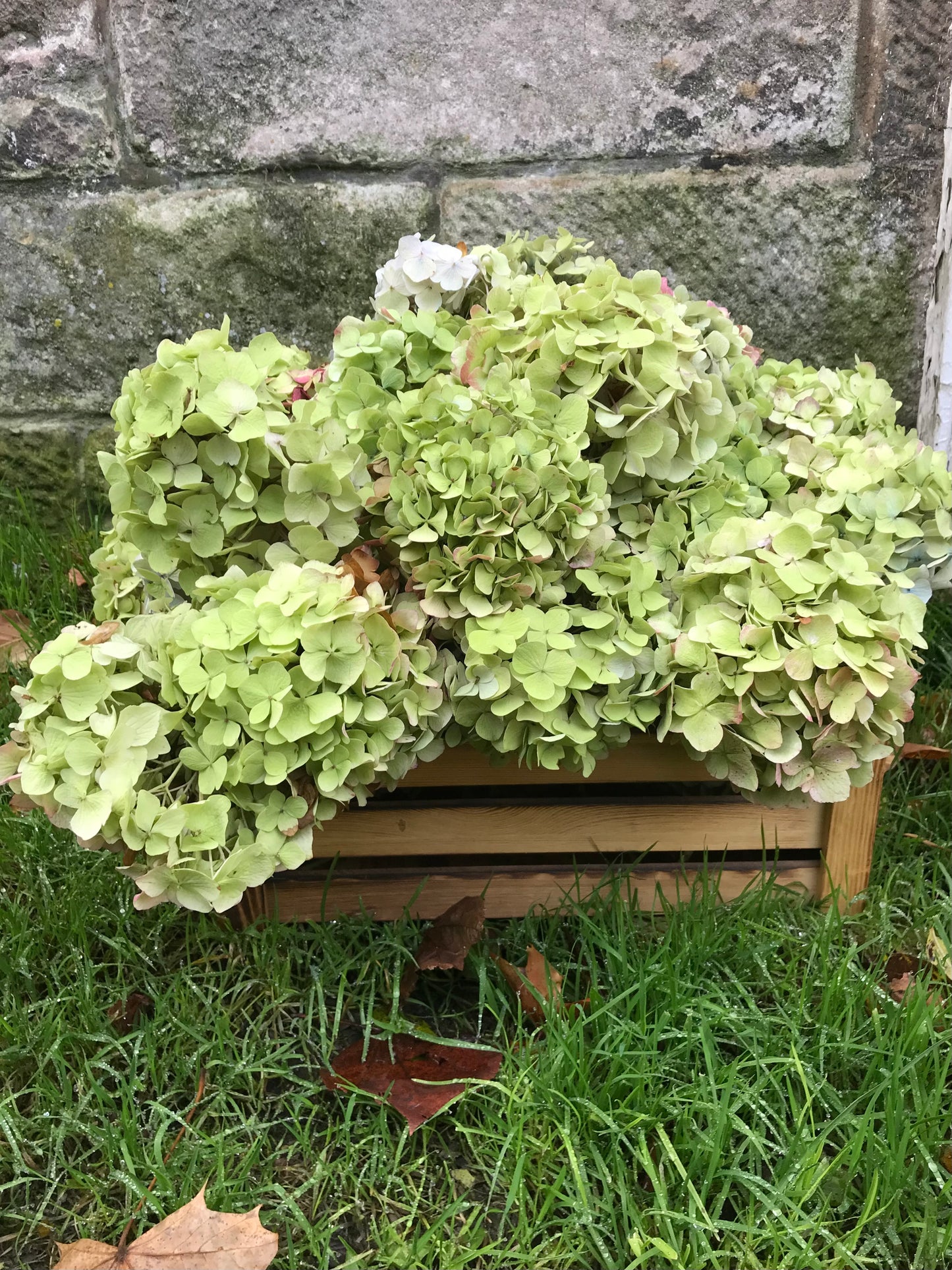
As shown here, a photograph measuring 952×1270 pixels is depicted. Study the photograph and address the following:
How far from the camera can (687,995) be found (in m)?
1.27

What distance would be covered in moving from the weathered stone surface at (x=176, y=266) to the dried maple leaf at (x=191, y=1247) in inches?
66.1

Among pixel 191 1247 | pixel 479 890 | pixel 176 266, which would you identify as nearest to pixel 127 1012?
pixel 191 1247

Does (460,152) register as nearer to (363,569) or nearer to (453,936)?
(363,569)

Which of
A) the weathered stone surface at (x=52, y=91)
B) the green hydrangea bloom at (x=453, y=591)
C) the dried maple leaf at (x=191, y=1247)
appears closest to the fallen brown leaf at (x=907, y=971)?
the green hydrangea bloom at (x=453, y=591)

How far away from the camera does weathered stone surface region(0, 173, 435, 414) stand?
201cm

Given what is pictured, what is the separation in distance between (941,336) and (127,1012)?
192 cm

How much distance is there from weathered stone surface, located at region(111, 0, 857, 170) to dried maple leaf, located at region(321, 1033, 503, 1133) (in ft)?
5.53

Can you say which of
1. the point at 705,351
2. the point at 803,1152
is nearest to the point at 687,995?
the point at 803,1152

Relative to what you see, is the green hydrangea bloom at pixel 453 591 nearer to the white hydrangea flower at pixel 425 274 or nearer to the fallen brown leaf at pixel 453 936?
the white hydrangea flower at pixel 425 274

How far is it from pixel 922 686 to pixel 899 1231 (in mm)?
1112

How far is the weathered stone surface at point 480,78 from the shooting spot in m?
1.87

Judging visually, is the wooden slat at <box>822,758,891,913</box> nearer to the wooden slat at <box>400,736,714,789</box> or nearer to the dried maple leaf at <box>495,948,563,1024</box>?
the wooden slat at <box>400,736,714,789</box>

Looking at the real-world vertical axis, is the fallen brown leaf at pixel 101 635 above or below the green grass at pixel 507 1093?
above

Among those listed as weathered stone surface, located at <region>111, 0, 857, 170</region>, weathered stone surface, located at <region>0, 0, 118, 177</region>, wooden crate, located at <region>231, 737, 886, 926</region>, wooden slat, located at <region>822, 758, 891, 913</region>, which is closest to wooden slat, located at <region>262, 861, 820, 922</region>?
wooden crate, located at <region>231, 737, 886, 926</region>
